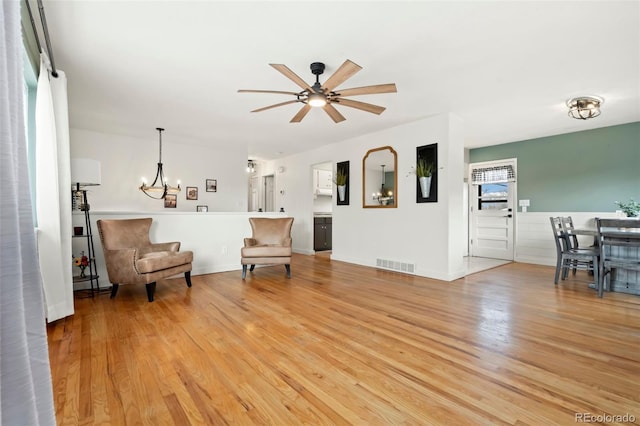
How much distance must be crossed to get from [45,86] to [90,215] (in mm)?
1967

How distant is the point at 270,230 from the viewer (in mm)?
5211

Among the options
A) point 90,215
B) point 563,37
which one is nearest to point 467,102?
point 563,37

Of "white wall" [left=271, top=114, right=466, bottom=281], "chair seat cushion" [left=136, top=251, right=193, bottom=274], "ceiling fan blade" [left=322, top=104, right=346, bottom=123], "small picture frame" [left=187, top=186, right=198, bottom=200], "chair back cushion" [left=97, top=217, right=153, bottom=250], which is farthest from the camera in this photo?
"small picture frame" [left=187, top=186, right=198, bottom=200]

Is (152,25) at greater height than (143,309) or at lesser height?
greater

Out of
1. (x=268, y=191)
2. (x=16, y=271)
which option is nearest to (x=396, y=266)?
(x=16, y=271)

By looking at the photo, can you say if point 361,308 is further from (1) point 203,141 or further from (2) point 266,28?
(1) point 203,141

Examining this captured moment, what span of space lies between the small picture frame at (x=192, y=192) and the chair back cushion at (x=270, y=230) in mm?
2176

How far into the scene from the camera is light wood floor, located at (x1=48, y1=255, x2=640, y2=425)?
159cm

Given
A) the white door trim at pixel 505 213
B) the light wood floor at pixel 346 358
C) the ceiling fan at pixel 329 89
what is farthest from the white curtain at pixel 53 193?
the white door trim at pixel 505 213

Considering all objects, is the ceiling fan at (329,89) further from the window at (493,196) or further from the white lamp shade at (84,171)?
the window at (493,196)

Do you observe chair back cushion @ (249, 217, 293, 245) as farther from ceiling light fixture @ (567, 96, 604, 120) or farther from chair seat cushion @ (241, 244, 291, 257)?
ceiling light fixture @ (567, 96, 604, 120)

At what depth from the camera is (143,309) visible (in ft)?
10.4

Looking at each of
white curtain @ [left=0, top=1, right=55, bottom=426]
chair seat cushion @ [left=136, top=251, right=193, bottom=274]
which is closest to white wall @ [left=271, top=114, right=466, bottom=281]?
chair seat cushion @ [left=136, top=251, right=193, bottom=274]

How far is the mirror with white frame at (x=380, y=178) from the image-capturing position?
5.37m
